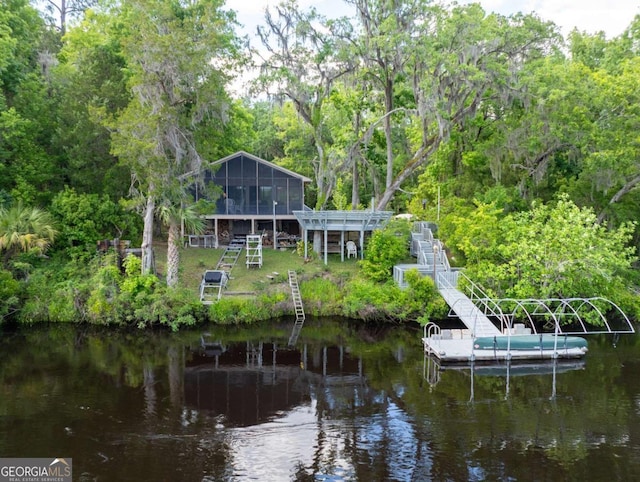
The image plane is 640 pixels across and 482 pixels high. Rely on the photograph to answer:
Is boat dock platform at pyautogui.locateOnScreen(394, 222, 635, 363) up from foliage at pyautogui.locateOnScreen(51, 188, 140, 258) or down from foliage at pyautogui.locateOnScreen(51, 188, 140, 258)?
down

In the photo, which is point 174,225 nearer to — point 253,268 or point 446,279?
point 253,268

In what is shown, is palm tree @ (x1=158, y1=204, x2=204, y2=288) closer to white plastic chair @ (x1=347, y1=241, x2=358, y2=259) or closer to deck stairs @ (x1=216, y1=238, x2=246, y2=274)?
deck stairs @ (x1=216, y1=238, x2=246, y2=274)

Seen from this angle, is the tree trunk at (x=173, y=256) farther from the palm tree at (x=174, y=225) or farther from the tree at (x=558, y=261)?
the tree at (x=558, y=261)

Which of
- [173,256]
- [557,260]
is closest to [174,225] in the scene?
[173,256]

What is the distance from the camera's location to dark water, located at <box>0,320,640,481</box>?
9.97 metres

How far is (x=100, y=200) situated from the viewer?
24.7 meters

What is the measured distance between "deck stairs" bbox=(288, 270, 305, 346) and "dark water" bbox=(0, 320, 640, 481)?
1.42 meters

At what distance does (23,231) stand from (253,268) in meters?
→ 10.2

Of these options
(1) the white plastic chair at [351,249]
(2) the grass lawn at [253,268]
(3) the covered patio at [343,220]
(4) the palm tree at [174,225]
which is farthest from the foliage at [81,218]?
(1) the white plastic chair at [351,249]

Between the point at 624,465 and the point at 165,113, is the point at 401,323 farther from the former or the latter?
the point at 165,113

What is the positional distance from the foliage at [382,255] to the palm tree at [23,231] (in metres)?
14.0

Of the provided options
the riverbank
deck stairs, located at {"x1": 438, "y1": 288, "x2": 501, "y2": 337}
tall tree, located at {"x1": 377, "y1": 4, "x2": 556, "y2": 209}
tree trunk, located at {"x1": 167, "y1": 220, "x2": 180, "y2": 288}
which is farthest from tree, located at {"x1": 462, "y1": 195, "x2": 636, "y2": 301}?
tree trunk, located at {"x1": 167, "y1": 220, "x2": 180, "y2": 288}

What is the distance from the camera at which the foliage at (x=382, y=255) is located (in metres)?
22.8

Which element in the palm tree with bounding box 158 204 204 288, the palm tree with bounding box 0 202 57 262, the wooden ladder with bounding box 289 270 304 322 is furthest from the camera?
the palm tree with bounding box 158 204 204 288
